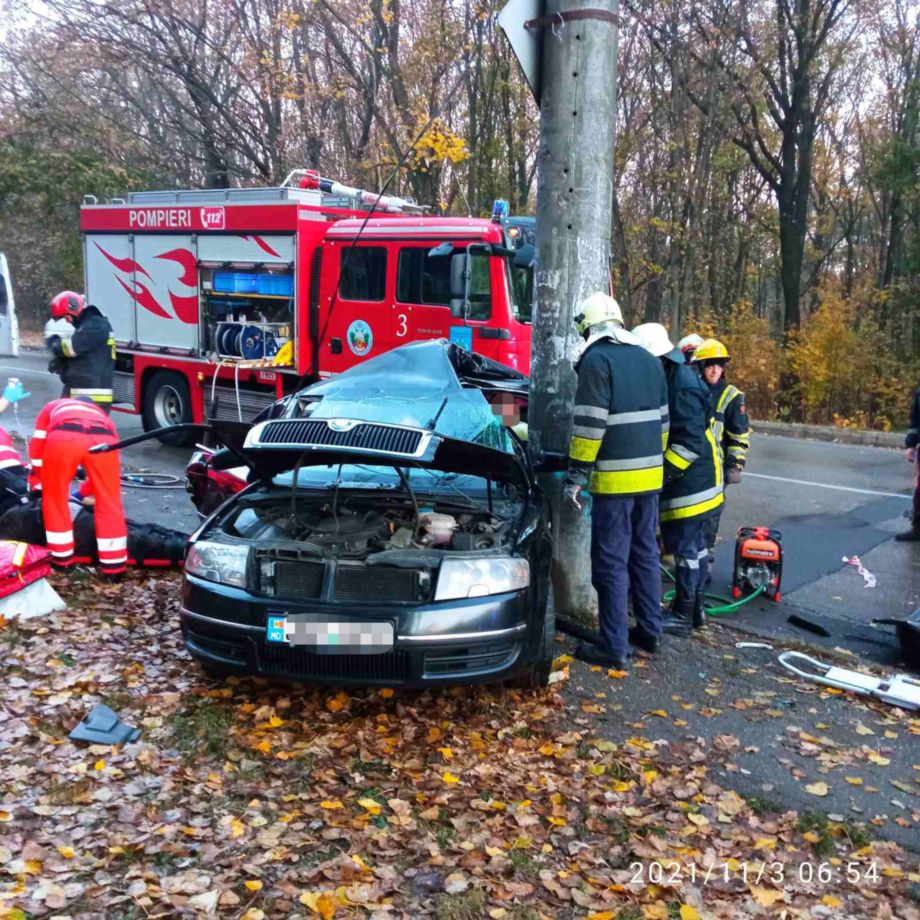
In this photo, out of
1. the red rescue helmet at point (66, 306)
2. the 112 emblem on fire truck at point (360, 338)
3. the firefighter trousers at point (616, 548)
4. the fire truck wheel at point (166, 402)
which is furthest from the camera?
the fire truck wheel at point (166, 402)

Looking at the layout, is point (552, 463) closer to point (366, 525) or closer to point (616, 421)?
point (616, 421)

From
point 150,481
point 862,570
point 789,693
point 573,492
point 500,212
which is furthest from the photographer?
point 500,212

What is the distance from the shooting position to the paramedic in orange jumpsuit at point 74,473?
564 cm

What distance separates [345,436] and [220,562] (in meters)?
0.82

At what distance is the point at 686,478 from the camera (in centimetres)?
550

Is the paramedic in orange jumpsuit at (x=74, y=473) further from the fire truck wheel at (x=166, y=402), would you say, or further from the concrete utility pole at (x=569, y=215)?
the fire truck wheel at (x=166, y=402)

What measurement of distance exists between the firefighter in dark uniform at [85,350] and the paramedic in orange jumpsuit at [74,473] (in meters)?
1.64

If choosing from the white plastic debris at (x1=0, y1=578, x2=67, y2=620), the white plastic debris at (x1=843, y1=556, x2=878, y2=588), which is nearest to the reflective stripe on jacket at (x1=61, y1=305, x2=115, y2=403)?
the white plastic debris at (x1=0, y1=578, x2=67, y2=620)

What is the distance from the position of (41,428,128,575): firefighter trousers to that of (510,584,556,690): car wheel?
9.49 feet

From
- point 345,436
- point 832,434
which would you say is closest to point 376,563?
point 345,436

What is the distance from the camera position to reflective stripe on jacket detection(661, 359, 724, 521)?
541 centimetres

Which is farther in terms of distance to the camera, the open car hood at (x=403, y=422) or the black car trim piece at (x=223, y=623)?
the open car hood at (x=403, y=422)

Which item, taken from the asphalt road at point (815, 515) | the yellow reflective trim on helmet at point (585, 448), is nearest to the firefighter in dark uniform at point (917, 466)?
the asphalt road at point (815, 515)

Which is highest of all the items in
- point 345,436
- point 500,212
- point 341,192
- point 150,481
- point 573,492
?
point 341,192
